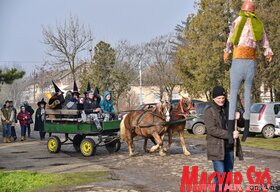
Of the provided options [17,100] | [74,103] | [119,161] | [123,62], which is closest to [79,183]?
[119,161]

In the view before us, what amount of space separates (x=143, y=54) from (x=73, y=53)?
79.7 feet

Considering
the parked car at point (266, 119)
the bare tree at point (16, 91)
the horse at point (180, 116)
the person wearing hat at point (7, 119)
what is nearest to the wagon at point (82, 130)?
the horse at point (180, 116)

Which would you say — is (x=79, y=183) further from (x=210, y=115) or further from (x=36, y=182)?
(x=210, y=115)

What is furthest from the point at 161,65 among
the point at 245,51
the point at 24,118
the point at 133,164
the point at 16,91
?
the point at 16,91

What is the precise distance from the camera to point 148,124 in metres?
13.9

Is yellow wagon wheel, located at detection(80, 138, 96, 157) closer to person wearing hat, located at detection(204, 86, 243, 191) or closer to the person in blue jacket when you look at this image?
the person in blue jacket

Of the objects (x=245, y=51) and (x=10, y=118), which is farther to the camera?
(x=10, y=118)

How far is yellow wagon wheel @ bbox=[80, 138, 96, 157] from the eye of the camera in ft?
47.2

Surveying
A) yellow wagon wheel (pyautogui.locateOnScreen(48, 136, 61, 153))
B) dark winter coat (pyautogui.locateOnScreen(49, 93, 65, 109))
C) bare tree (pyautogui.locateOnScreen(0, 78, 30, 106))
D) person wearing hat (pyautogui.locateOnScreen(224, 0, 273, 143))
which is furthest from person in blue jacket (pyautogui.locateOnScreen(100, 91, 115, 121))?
bare tree (pyautogui.locateOnScreen(0, 78, 30, 106))

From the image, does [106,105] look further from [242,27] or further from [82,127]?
[242,27]

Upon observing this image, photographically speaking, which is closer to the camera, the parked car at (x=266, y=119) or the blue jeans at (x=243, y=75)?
the blue jeans at (x=243, y=75)

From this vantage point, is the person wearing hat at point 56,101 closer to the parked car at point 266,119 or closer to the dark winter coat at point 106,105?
the dark winter coat at point 106,105

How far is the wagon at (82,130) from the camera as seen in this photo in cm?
1450

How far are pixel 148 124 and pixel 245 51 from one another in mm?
8873
